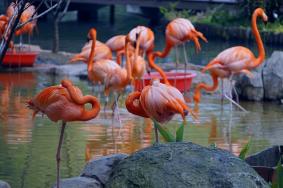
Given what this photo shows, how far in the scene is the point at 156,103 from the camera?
6414mm

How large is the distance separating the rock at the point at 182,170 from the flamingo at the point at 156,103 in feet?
6.08

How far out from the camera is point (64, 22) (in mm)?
27766

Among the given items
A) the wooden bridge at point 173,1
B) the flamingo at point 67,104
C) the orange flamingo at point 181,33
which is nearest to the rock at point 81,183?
the flamingo at point 67,104

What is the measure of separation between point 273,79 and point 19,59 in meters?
4.30

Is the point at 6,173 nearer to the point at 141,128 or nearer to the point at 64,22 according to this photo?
the point at 141,128

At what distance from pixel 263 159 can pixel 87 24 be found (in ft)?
70.8

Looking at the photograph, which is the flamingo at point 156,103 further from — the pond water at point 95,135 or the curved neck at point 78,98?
the pond water at point 95,135

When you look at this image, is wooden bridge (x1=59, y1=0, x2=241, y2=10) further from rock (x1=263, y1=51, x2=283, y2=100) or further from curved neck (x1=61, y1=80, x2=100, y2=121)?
curved neck (x1=61, y1=80, x2=100, y2=121)

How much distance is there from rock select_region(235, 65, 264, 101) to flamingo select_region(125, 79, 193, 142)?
4.70 meters

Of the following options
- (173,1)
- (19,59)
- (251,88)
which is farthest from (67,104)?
(173,1)

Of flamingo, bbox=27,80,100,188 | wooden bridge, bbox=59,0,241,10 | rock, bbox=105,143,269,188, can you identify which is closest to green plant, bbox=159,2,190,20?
wooden bridge, bbox=59,0,241,10

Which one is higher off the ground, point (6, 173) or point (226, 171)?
point (226, 171)

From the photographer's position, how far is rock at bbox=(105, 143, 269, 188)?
4.29m

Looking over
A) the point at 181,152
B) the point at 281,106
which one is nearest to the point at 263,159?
the point at 181,152
